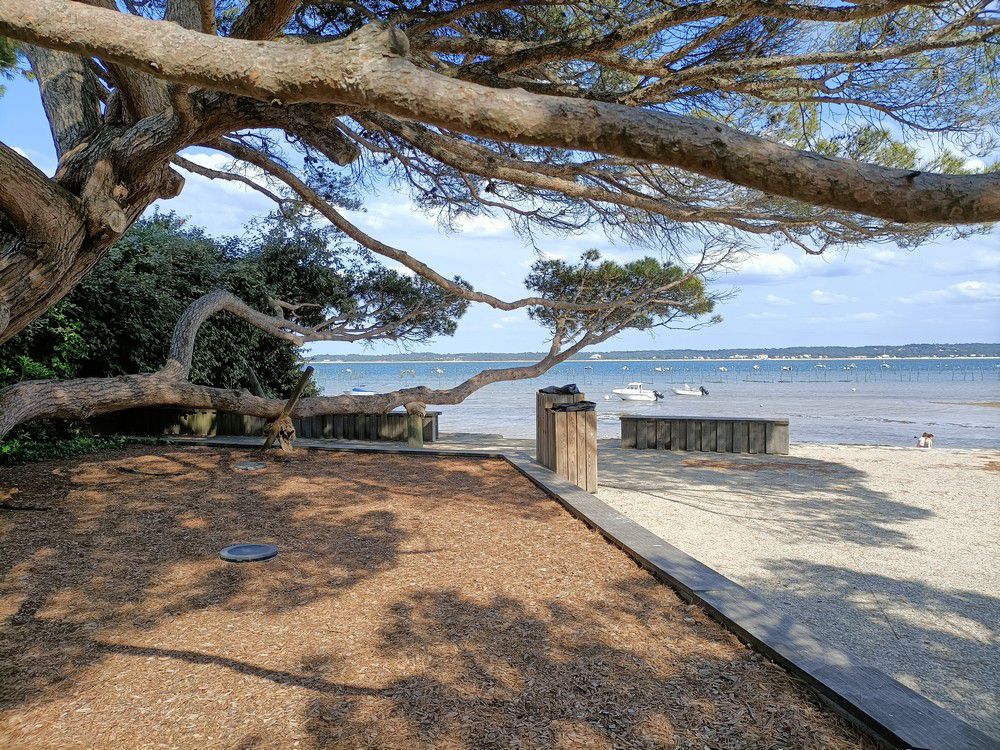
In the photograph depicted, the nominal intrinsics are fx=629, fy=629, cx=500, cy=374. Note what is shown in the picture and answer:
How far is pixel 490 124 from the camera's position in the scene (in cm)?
148

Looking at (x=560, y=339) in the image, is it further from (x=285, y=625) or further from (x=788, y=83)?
(x=285, y=625)

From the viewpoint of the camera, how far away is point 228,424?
30.4 feet

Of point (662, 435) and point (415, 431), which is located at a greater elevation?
point (415, 431)

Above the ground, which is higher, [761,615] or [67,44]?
[67,44]

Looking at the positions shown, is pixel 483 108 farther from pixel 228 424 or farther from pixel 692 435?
pixel 228 424

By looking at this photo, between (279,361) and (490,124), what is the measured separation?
10157mm

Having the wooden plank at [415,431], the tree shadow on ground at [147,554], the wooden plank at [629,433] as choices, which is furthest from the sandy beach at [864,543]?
the wooden plank at [415,431]

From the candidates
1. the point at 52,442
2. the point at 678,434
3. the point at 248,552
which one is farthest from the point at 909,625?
the point at 52,442

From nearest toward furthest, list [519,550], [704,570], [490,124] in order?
[490,124]
[704,570]
[519,550]

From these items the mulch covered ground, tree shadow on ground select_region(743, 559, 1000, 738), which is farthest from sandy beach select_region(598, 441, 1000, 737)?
the mulch covered ground

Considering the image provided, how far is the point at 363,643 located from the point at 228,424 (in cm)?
763

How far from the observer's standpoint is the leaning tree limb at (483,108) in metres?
1.32

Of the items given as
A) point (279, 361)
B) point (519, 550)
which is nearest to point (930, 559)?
point (519, 550)

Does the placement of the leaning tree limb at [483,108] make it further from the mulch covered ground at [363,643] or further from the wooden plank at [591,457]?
the wooden plank at [591,457]
